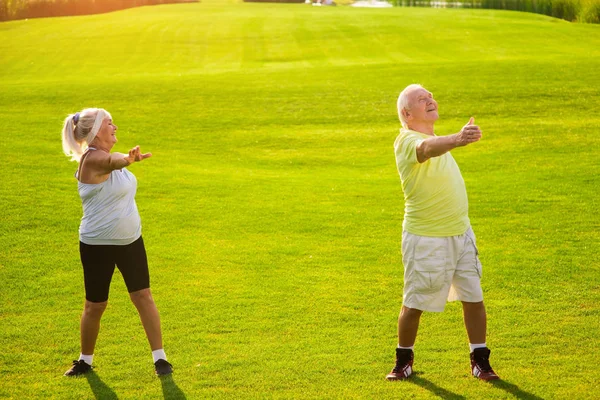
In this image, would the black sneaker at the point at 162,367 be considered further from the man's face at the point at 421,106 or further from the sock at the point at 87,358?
the man's face at the point at 421,106

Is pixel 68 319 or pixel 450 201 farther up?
pixel 450 201

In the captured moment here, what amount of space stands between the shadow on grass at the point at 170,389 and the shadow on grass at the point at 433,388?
173cm

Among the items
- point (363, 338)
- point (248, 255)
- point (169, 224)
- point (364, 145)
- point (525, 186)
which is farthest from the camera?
point (364, 145)

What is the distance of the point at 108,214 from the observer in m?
6.07

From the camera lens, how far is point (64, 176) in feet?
46.0

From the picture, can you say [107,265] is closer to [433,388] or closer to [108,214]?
[108,214]

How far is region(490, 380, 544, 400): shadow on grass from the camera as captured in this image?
Result: 5.61 meters

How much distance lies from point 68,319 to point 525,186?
813 cm

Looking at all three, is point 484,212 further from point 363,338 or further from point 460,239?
point 460,239

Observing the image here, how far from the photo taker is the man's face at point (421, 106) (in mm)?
5758

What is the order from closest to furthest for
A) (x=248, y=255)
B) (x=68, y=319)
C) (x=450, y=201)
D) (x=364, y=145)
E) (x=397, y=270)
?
(x=450, y=201), (x=68, y=319), (x=397, y=270), (x=248, y=255), (x=364, y=145)

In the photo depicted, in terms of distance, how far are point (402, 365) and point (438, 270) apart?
0.83 meters

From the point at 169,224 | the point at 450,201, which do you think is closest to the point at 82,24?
the point at 169,224

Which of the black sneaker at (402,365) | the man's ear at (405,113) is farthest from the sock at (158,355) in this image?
the man's ear at (405,113)
